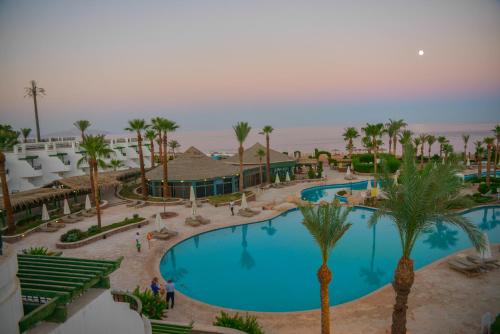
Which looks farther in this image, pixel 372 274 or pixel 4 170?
pixel 4 170

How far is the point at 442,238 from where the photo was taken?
2350cm

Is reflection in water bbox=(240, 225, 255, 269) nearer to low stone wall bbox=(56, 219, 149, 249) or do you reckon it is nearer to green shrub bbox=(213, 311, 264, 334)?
green shrub bbox=(213, 311, 264, 334)

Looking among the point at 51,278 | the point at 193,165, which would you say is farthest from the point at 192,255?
the point at 193,165

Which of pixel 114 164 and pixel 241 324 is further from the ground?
pixel 114 164

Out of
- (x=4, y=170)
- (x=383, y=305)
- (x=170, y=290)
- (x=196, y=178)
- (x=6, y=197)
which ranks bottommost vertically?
(x=383, y=305)

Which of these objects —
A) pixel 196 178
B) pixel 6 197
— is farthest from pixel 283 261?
pixel 6 197

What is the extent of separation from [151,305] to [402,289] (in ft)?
31.0

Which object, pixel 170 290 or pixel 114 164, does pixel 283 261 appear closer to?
pixel 170 290

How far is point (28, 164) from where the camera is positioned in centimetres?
3875

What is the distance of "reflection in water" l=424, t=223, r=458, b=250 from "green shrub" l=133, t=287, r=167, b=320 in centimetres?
1843

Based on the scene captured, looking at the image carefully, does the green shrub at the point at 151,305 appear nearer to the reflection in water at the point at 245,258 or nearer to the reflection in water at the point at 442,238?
the reflection in water at the point at 245,258

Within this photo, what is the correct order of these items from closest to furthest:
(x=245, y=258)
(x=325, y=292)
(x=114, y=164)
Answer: (x=325, y=292), (x=245, y=258), (x=114, y=164)

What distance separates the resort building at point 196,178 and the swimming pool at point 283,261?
11.6 meters

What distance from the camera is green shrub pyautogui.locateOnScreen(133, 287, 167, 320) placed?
1266 cm
